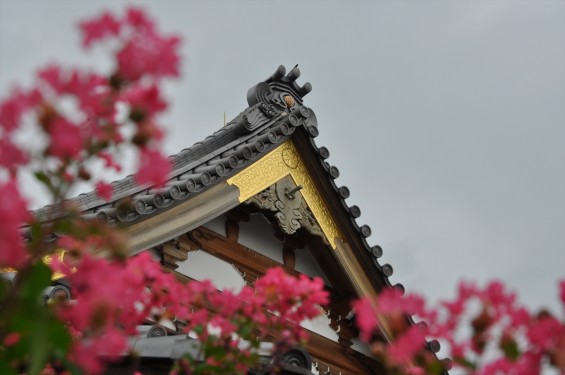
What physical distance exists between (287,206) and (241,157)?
0.64 metres

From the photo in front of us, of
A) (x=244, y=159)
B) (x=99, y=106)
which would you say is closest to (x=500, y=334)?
(x=99, y=106)

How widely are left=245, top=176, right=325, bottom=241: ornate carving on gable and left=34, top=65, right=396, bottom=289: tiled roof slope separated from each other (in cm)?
31

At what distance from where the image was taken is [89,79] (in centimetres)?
167

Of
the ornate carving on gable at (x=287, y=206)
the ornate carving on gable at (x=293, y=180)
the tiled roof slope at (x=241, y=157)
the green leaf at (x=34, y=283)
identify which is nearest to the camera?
the green leaf at (x=34, y=283)

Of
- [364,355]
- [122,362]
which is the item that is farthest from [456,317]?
[364,355]

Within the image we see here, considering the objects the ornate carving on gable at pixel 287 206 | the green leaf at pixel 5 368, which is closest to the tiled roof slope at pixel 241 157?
the ornate carving on gable at pixel 287 206

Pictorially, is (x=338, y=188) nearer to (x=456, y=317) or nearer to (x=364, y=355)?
(x=364, y=355)

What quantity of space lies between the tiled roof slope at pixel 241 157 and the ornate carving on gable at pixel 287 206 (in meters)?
0.31

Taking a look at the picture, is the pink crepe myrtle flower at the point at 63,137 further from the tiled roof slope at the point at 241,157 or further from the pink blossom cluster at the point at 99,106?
the tiled roof slope at the point at 241,157

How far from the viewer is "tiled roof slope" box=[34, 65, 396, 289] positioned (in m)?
5.02

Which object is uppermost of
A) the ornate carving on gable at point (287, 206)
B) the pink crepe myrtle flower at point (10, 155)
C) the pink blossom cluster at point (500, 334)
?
the ornate carving on gable at point (287, 206)

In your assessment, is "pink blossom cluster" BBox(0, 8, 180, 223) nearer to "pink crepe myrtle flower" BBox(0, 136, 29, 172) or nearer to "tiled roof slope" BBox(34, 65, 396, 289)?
"pink crepe myrtle flower" BBox(0, 136, 29, 172)

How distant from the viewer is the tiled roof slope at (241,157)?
16.5 ft

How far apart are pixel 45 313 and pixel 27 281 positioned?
0.28ft
